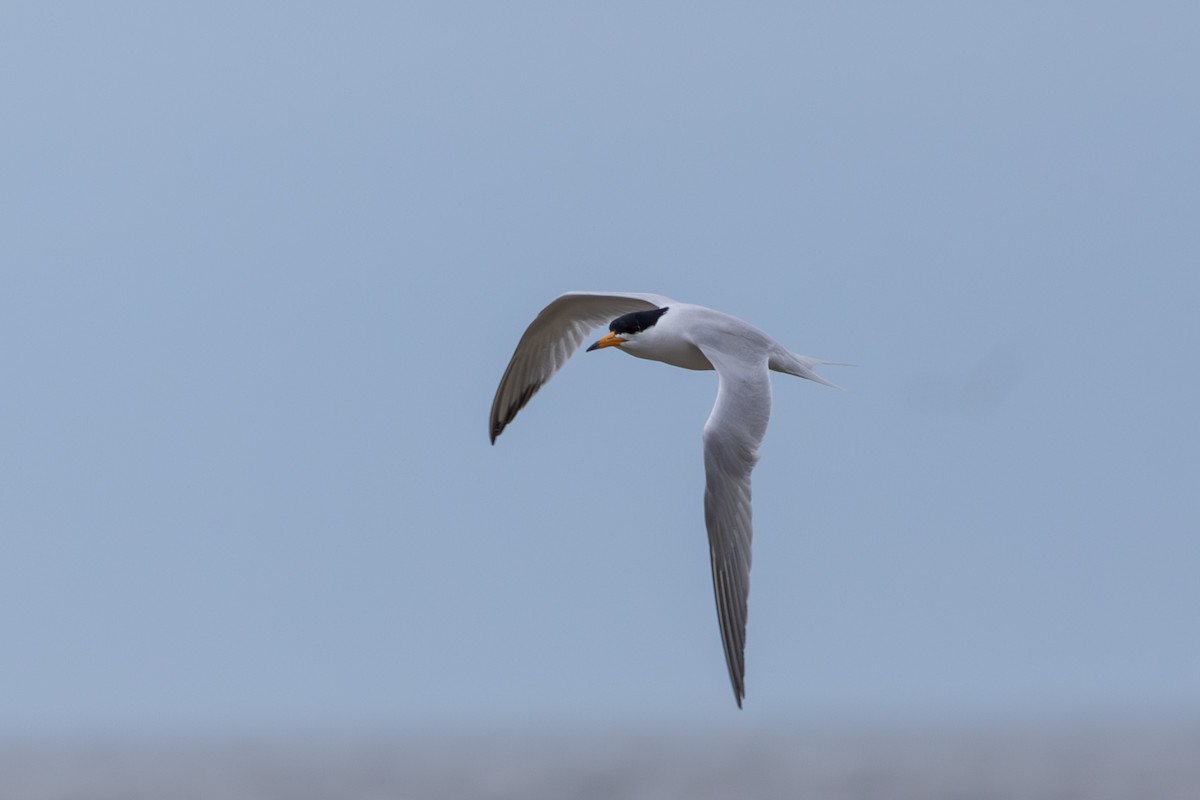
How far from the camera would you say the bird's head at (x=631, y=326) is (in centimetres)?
1141

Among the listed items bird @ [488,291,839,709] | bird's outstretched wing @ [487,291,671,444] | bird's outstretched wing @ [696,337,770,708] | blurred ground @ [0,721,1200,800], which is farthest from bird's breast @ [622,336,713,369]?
blurred ground @ [0,721,1200,800]

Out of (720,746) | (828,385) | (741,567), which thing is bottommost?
(720,746)

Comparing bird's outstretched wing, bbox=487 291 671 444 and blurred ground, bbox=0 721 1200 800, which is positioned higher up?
bird's outstretched wing, bbox=487 291 671 444

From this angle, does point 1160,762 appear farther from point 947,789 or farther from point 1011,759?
point 947,789

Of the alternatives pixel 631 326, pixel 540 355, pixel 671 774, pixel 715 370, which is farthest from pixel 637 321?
pixel 671 774

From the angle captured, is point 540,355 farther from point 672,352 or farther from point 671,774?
point 671,774

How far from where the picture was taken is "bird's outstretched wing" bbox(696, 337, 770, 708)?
9398mm

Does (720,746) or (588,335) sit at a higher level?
(588,335)

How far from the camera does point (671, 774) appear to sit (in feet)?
154

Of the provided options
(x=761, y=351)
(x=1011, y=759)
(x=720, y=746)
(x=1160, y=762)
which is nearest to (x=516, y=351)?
(x=761, y=351)

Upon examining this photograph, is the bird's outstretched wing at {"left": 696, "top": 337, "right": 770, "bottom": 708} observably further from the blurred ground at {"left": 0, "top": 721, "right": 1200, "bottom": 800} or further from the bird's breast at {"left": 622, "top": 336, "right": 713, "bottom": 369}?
the blurred ground at {"left": 0, "top": 721, "right": 1200, "bottom": 800}

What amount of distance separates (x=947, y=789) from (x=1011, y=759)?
565 inches

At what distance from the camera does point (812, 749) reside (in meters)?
65.5

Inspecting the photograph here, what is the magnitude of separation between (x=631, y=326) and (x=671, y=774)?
122ft
